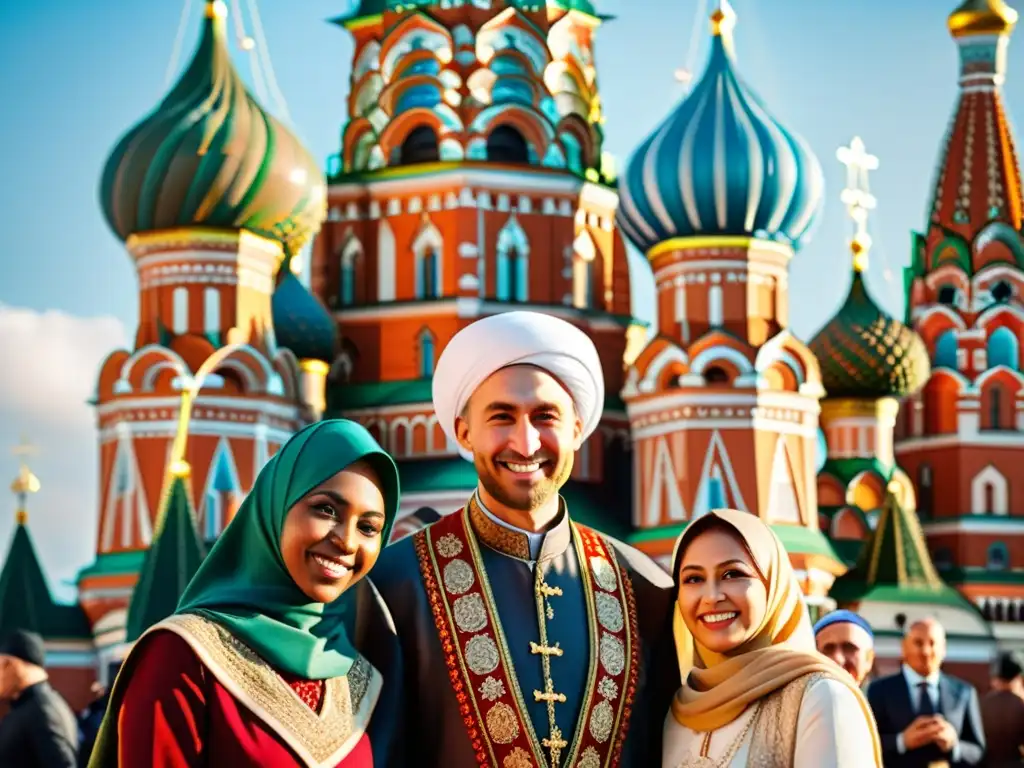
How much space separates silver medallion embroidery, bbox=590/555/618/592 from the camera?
19.6ft

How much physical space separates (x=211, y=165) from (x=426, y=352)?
121 inches

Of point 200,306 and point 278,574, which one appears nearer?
point 278,574

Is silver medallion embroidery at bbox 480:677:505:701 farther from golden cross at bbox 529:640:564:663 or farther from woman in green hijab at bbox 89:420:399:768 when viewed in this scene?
woman in green hijab at bbox 89:420:399:768

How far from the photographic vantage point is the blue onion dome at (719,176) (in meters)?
27.2

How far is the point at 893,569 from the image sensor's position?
28141mm

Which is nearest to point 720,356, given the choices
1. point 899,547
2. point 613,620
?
point 899,547

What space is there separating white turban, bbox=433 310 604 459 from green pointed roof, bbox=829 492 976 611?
22.4 metres

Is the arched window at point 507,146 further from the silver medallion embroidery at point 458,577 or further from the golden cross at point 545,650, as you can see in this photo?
the golden cross at point 545,650

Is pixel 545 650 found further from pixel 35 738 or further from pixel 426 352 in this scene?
pixel 426 352

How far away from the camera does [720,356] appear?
26.7 metres

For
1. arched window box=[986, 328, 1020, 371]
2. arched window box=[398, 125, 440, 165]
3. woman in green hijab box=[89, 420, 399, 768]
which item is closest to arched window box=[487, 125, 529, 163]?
arched window box=[398, 125, 440, 165]

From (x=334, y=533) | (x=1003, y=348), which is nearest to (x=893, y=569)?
(x=1003, y=348)

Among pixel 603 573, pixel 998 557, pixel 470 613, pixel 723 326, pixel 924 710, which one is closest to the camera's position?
pixel 470 613

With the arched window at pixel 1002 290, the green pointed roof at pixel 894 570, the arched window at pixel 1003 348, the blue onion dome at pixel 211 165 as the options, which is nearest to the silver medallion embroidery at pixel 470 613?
the blue onion dome at pixel 211 165
